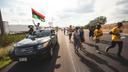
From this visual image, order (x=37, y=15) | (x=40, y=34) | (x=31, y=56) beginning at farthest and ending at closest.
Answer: (x=37, y=15) < (x=40, y=34) < (x=31, y=56)

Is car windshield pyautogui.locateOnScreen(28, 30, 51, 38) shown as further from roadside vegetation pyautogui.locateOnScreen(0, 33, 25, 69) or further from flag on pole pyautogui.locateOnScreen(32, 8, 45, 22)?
flag on pole pyautogui.locateOnScreen(32, 8, 45, 22)

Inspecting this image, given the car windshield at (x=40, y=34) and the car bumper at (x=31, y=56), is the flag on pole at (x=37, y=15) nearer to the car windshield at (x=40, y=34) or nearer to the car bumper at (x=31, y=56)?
the car windshield at (x=40, y=34)

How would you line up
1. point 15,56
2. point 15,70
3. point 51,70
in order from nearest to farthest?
point 51,70 → point 15,70 → point 15,56

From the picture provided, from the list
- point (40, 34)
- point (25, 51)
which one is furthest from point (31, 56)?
point (40, 34)

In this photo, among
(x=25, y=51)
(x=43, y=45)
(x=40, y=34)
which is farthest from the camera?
(x=40, y=34)

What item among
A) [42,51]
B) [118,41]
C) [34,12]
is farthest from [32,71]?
[34,12]

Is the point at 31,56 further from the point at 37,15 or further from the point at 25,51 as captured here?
the point at 37,15

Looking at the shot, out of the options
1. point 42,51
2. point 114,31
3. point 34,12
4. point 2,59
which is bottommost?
point 2,59

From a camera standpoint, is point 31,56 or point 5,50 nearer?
point 31,56

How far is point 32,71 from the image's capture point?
7.70m

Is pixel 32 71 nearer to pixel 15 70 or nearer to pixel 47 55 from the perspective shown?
pixel 15 70

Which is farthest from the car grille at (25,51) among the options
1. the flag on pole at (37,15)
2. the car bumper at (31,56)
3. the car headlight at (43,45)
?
the flag on pole at (37,15)

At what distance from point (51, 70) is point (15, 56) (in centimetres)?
209

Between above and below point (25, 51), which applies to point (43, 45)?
above
